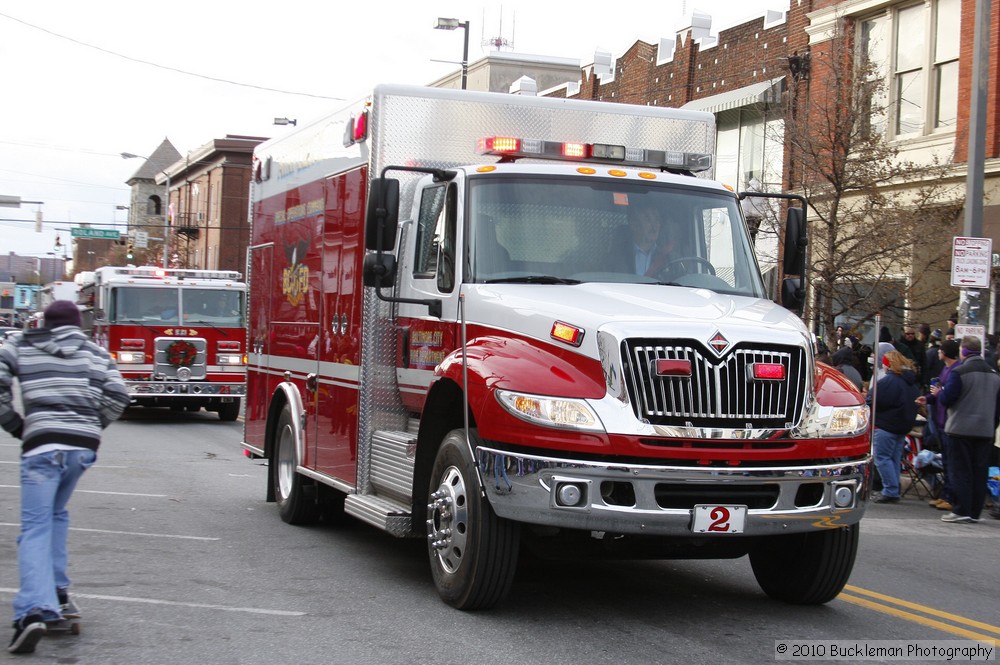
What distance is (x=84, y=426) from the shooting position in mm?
6273

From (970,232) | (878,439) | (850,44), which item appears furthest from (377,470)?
(850,44)

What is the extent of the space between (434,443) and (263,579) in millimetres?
1524

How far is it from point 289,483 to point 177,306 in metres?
12.9

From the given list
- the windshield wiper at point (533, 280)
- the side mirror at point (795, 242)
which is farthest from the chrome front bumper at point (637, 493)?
the side mirror at point (795, 242)

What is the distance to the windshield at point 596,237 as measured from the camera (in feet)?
25.1

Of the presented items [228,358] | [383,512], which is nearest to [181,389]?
[228,358]

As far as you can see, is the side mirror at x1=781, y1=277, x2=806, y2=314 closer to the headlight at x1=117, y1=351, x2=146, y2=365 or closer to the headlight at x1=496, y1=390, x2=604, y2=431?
the headlight at x1=496, y1=390, x2=604, y2=431

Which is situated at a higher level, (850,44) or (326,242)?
(850,44)

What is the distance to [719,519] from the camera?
21.3ft

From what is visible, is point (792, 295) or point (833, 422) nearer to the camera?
point (833, 422)

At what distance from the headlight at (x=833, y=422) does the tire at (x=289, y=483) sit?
492 cm

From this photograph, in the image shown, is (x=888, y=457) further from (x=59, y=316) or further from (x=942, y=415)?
(x=59, y=316)

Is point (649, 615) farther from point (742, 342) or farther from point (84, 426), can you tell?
point (84, 426)

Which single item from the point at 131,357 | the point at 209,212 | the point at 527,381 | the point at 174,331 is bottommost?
the point at 131,357
